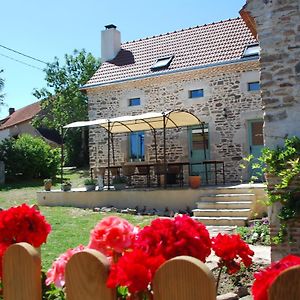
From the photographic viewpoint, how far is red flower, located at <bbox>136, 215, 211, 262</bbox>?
1610mm

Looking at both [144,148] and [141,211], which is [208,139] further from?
[141,211]

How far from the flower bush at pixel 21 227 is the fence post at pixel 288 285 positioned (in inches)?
56.4

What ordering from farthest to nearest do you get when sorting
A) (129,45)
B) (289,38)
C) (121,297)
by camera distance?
(129,45), (289,38), (121,297)

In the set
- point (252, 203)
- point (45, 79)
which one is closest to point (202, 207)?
point (252, 203)

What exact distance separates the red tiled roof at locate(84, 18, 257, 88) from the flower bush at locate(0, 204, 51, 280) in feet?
45.3

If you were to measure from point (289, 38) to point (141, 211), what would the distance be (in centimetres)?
859

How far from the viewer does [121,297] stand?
1713 millimetres

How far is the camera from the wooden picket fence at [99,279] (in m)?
1.23

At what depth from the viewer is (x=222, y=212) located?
10.9 meters

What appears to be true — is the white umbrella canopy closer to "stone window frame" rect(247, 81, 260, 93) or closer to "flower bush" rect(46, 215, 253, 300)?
"stone window frame" rect(247, 81, 260, 93)

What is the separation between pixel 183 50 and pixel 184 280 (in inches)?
665

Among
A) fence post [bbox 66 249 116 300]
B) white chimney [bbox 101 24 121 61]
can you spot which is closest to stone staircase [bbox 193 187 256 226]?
fence post [bbox 66 249 116 300]

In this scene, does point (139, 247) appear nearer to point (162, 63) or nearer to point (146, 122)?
point (146, 122)

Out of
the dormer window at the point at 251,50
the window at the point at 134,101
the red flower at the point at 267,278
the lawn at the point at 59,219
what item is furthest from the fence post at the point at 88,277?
the window at the point at 134,101
